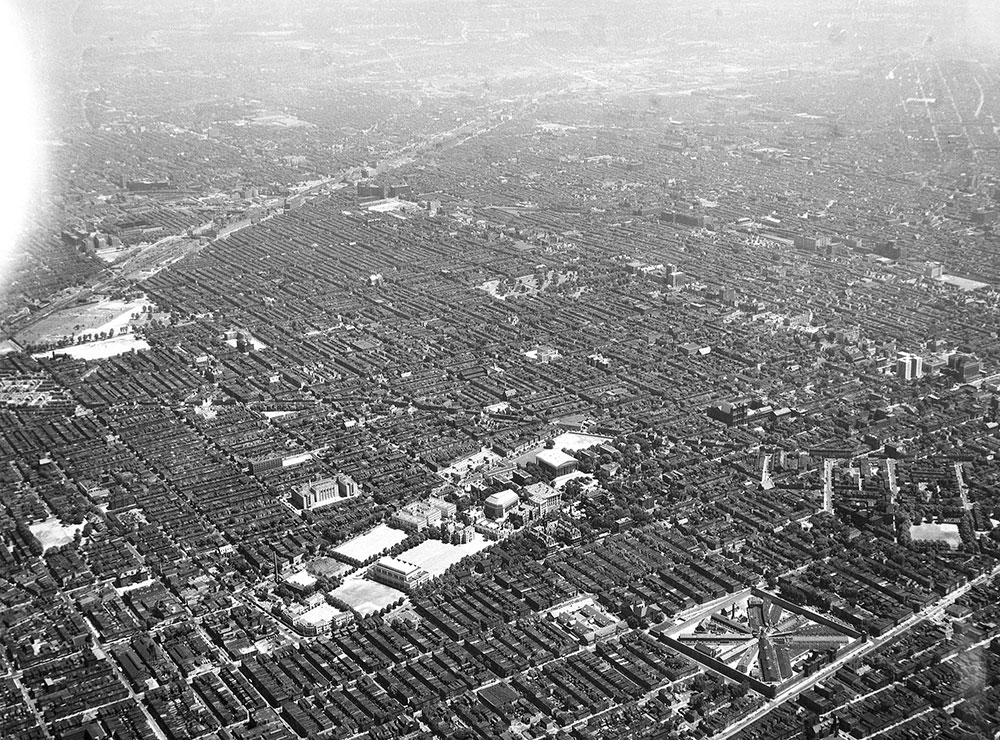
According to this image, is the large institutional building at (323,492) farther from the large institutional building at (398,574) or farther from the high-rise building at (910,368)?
the high-rise building at (910,368)

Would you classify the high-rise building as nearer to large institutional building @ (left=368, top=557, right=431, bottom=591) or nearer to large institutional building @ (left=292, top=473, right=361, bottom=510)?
large institutional building @ (left=292, top=473, right=361, bottom=510)

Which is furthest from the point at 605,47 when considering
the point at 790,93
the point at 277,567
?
the point at 277,567

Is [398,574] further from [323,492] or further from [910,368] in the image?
[910,368]

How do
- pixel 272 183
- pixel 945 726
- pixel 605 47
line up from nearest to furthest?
pixel 945 726
pixel 272 183
pixel 605 47

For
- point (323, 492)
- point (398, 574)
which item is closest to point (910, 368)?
point (323, 492)

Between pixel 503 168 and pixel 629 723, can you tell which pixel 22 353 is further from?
pixel 503 168

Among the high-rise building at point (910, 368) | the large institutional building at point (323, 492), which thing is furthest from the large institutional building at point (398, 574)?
the high-rise building at point (910, 368)

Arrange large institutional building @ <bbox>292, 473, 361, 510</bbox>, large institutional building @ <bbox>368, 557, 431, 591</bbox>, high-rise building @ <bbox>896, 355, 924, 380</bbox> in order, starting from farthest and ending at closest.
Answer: high-rise building @ <bbox>896, 355, 924, 380</bbox>
large institutional building @ <bbox>292, 473, 361, 510</bbox>
large institutional building @ <bbox>368, 557, 431, 591</bbox>

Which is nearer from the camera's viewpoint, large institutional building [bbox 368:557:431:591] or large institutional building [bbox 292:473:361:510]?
large institutional building [bbox 368:557:431:591]

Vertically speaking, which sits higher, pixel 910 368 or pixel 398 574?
pixel 398 574

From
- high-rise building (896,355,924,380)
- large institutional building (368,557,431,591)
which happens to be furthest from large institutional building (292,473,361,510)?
high-rise building (896,355,924,380)

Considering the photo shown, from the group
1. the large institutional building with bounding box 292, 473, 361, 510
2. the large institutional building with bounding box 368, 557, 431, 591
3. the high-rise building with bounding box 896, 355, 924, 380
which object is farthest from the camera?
the high-rise building with bounding box 896, 355, 924, 380
